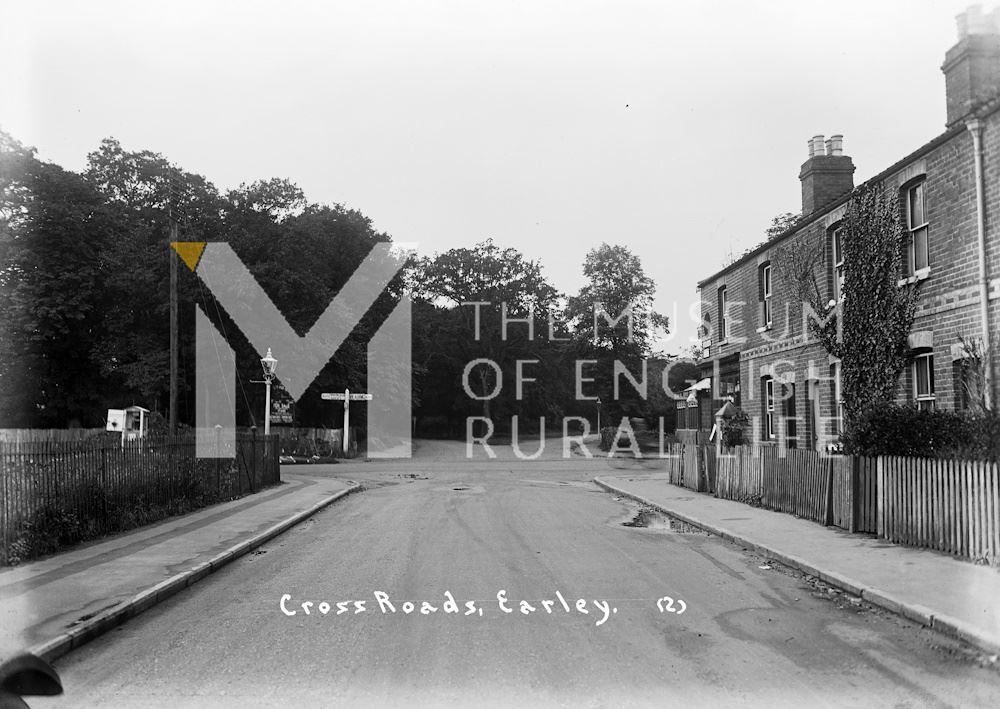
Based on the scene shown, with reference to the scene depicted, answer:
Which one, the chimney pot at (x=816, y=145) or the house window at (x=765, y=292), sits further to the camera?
the house window at (x=765, y=292)

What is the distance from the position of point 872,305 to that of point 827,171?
7.20m

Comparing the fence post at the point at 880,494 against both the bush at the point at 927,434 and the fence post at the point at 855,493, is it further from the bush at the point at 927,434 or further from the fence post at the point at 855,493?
the fence post at the point at 855,493

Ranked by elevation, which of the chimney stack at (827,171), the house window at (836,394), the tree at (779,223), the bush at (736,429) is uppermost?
the tree at (779,223)

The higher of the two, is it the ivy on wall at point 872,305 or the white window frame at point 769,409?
the ivy on wall at point 872,305

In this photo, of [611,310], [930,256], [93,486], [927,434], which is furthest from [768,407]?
[611,310]

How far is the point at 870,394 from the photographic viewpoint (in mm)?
15133

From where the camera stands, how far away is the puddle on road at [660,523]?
1366 cm

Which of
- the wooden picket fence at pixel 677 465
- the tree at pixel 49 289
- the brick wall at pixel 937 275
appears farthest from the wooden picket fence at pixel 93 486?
the tree at pixel 49 289

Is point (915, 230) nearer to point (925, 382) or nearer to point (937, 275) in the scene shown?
point (937, 275)

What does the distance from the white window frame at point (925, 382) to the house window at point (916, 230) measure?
157 centimetres

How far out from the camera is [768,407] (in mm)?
22656

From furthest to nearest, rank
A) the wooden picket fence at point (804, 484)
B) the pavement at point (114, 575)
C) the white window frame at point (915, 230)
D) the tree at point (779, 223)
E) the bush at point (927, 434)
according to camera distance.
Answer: the tree at point (779, 223) → the white window frame at point (915, 230) → the wooden picket fence at point (804, 484) → the bush at point (927, 434) → the pavement at point (114, 575)

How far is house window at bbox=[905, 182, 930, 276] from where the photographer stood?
1505 cm

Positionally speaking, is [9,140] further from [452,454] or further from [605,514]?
[605,514]
